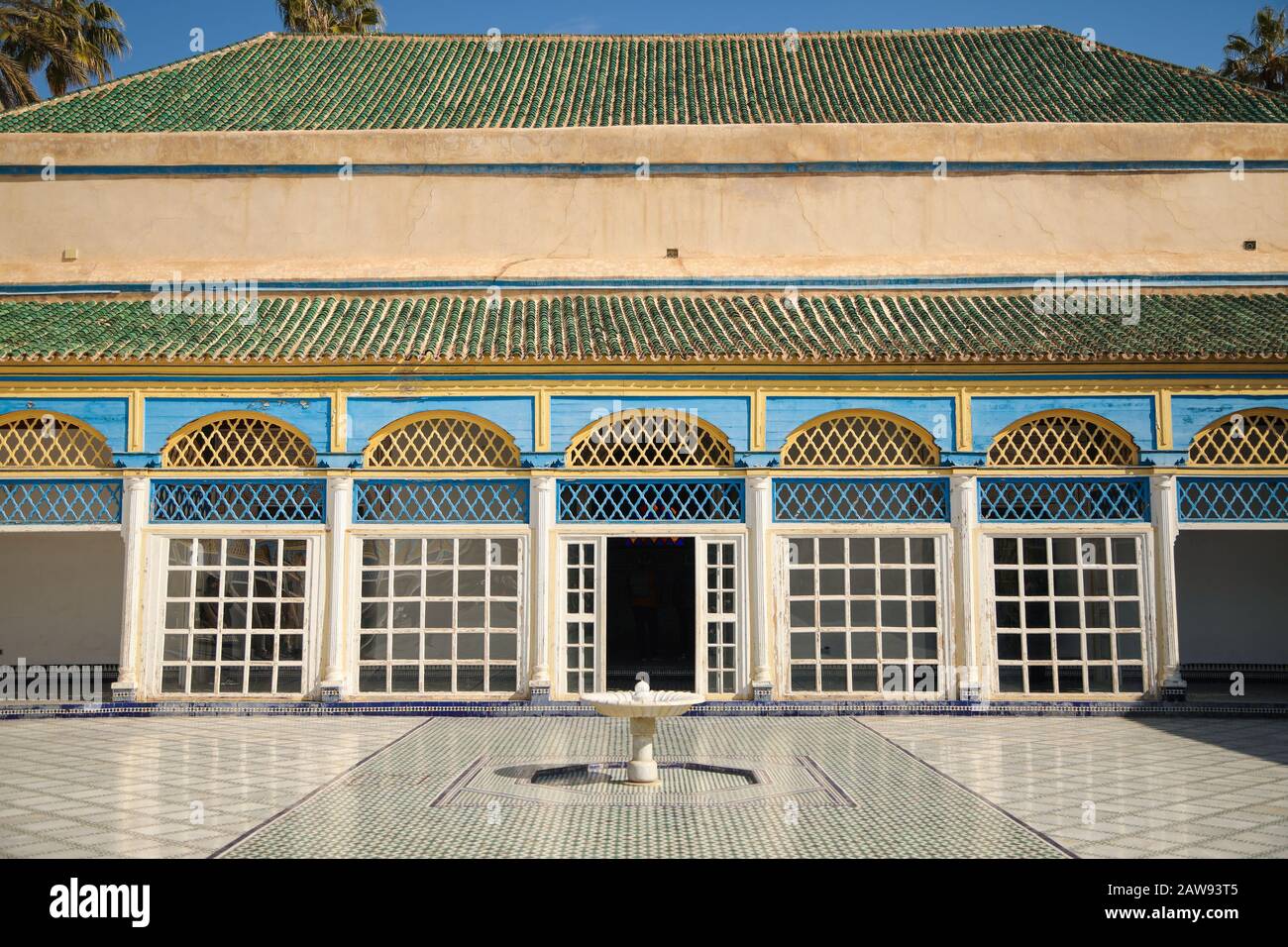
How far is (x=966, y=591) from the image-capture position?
32.9ft

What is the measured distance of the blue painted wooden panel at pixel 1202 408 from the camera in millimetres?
10039

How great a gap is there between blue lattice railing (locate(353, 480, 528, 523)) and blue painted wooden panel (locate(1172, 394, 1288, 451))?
5407 millimetres

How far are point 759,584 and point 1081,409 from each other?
9.95 ft

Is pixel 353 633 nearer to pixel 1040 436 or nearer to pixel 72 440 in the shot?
pixel 72 440

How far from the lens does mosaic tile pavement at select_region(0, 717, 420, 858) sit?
542 cm

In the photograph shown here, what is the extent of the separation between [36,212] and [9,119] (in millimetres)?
1544

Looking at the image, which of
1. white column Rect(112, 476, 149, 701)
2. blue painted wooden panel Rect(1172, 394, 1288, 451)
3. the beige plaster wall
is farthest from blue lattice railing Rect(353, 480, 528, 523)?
blue painted wooden panel Rect(1172, 394, 1288, 451)

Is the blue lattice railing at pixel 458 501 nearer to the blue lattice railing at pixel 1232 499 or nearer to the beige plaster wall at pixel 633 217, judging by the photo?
the beige plaster wall at pixel 633 217

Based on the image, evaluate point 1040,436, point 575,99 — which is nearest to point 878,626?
point 1040,436

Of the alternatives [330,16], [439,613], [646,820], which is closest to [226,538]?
[439,613]

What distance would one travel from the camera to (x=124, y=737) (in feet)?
28.5

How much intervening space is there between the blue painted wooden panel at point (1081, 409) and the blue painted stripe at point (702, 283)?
189 cm

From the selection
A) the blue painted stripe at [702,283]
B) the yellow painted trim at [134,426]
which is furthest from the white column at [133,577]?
the blue painted stripe at [702,283]

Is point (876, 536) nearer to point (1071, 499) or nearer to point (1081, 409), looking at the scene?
point (1071, 499)
